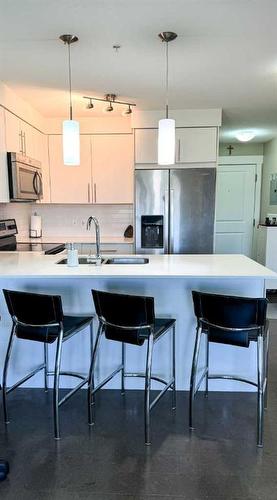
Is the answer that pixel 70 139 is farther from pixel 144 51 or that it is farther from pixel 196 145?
pixel 196 145

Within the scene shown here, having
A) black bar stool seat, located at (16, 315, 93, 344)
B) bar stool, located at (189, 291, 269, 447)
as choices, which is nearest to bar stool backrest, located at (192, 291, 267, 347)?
bar stool, located at (189, 291, 269, 447)

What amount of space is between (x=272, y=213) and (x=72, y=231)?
124 inches

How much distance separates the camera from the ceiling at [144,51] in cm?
193

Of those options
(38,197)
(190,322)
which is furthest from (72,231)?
(190,322)

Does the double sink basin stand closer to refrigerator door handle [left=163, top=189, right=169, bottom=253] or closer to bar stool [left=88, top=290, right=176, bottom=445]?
bar stool [left=88, top=290, right=176, bottom=445]

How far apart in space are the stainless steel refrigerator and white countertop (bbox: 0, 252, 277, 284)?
1.36 meters

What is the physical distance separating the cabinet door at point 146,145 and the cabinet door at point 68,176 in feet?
2.34

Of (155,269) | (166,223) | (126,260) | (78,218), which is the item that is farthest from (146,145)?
(155,269)

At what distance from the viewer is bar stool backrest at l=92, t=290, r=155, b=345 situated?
1897mm

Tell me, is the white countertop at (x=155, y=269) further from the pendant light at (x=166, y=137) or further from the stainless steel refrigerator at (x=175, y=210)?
the stainless steel refrigerator at (x=175, y=210)

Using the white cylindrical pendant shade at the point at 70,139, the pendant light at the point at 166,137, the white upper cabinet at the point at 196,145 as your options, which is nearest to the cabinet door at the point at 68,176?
the white upper cabinet at the point at 196,145

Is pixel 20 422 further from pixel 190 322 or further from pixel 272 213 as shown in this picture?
pixel 272 213

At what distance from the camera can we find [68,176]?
4.44 metres

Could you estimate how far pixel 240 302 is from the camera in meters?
1.85
